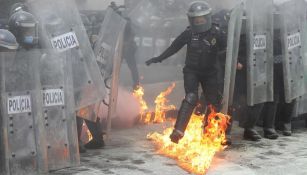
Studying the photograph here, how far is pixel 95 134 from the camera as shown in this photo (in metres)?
6.95

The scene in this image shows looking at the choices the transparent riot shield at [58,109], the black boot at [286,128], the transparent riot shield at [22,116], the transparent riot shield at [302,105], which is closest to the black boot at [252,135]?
the black boot at [286,128]

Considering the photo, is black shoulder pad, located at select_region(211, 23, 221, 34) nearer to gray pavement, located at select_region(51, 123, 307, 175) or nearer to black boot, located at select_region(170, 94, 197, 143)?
black boot, located at select_region(170, 94, 197, 143)

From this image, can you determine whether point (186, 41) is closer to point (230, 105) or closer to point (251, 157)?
point (230, 105)

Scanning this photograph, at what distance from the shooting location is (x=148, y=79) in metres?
12.8

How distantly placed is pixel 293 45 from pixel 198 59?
5.57 feet

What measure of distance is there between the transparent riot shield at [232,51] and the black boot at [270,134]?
0.89 meters

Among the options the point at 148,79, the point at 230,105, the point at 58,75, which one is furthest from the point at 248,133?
the point at 148,79

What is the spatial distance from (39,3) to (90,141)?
6.79ft

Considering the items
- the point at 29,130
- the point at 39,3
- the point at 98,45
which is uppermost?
the point at 39,3

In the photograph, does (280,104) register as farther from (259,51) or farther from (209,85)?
(209,85)

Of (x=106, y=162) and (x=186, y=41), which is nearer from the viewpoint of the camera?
(x=106, y=162)

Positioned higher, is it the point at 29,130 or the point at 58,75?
the point at 58,75

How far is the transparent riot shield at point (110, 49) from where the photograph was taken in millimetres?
6824

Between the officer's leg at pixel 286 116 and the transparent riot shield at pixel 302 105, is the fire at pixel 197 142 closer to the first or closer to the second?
the officer's leg at pixel 286 116
